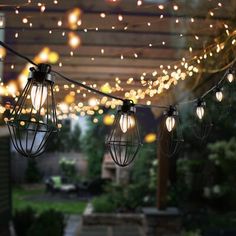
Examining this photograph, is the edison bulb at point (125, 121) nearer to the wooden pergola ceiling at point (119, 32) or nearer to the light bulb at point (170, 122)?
the light bulb at point (170, 122)

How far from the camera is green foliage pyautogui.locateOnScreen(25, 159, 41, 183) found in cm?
1551

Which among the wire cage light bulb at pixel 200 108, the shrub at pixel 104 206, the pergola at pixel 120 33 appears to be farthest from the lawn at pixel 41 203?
the wire cage light bulb at pixel 200 108

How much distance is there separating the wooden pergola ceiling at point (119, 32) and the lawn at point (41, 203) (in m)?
6.48

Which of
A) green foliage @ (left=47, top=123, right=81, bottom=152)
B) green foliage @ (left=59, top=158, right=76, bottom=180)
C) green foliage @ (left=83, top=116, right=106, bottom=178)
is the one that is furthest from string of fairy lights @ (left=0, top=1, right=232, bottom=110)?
green foliage @ (left=47, top=123, right=81, bottom=152)

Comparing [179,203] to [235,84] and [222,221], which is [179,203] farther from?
[235,84]

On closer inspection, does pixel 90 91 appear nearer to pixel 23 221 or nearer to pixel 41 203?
pixel 23 221

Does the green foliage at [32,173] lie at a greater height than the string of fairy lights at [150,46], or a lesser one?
lesser

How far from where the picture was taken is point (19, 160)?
15758 millimetres

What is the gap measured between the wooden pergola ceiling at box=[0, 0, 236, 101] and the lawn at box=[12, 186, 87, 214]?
648 cm

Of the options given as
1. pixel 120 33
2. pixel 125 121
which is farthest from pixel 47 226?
pixel 125 121

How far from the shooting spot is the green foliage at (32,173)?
15.5m

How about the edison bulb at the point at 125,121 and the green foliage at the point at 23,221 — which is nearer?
the edison bulb at the point at 125,121

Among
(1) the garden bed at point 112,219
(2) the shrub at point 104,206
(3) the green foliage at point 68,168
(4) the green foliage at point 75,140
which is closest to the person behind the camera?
(1) the garden bed at point 112,219

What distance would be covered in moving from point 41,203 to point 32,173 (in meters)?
4.15
